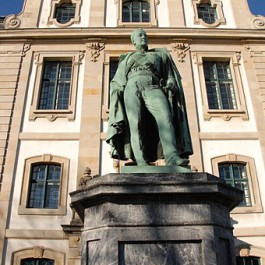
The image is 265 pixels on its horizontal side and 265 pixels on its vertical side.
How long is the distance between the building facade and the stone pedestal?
7.13 meters

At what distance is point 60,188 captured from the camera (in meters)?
11.6

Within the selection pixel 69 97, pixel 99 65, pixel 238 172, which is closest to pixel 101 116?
pixel 69 97

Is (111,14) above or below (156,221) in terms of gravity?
above

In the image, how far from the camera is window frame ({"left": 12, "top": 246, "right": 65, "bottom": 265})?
10548 mm

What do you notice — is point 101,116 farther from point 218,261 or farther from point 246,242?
point 218,261

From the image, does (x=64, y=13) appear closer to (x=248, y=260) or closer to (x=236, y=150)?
(x=236, y=150)

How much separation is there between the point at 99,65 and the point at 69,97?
1869 millimetres

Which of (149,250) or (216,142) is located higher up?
(216,142)

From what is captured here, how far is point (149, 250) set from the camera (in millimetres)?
3545

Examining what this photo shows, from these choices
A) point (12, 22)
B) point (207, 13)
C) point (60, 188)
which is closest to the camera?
point (60, 188)

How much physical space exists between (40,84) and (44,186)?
4.35 m

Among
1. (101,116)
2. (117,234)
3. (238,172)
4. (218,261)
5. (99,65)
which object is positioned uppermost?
(99,65)

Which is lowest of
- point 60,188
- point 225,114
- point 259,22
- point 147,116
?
point 147,116

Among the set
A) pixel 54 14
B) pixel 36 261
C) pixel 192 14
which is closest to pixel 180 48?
pixel 192 14
